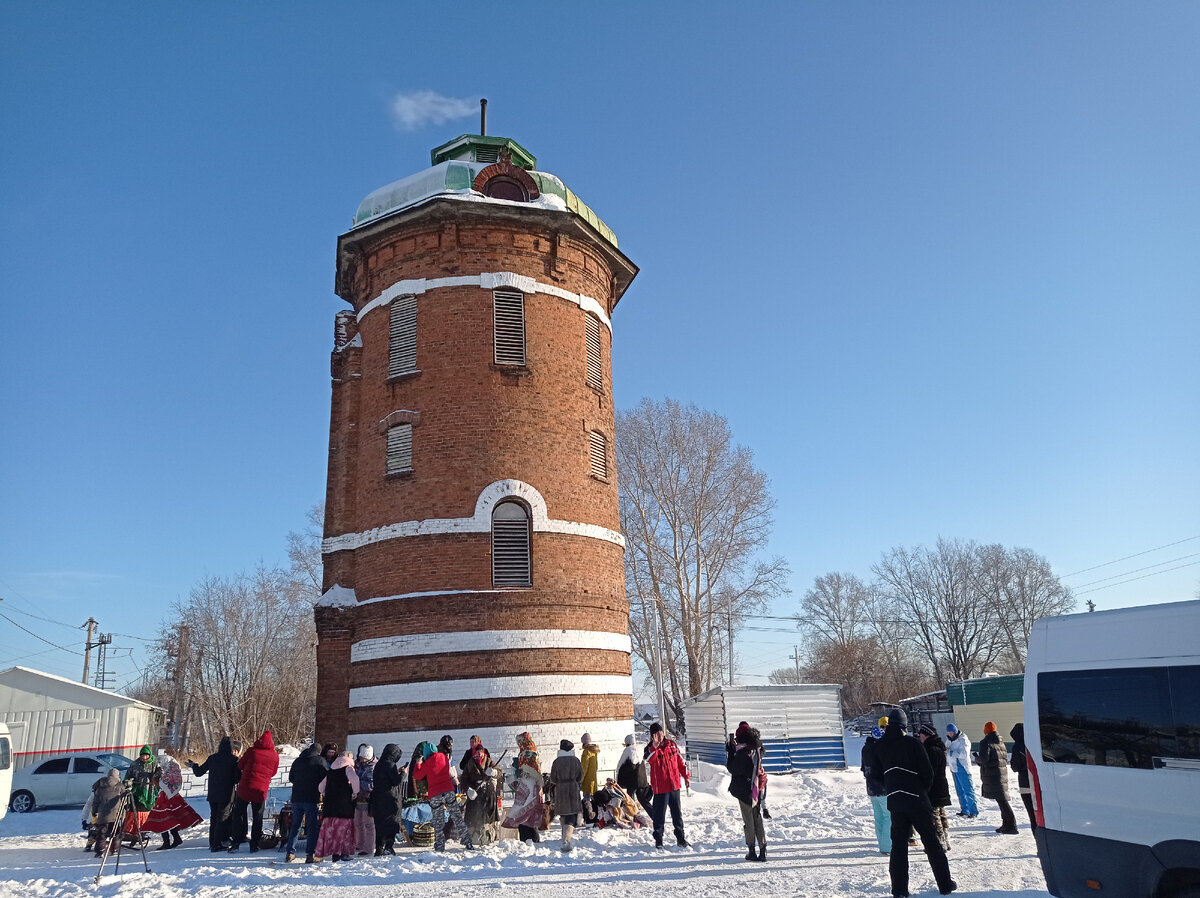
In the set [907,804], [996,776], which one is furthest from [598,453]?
[907,804]

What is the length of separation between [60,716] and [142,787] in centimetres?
2321

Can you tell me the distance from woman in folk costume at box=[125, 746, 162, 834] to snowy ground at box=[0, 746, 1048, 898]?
0.52 meters

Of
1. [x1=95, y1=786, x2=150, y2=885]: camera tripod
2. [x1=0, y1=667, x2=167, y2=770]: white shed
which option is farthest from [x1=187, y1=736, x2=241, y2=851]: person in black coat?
[x1=0, y1=667, x2=167, y2=770]: white shed

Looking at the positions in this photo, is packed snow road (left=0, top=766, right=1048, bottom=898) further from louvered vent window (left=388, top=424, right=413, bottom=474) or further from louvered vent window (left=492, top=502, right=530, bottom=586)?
louvered vent window (left=388, top=424, right=413, bottom=474)

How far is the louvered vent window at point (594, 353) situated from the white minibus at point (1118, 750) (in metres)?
13.1

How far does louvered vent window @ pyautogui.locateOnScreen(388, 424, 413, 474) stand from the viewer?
58.2 ft

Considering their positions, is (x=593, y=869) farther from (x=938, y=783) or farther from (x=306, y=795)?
(x=306, y=795)

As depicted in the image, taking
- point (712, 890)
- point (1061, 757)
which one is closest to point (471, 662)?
point (712, 890)

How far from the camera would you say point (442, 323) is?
59.3ft

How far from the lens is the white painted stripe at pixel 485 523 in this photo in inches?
663

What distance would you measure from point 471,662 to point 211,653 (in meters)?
37.8

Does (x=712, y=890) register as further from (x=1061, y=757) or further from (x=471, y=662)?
(x=471, y=662)

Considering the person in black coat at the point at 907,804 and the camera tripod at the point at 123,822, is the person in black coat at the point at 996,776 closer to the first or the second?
the person in black coat at the point at 907,804

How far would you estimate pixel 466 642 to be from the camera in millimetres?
16141
